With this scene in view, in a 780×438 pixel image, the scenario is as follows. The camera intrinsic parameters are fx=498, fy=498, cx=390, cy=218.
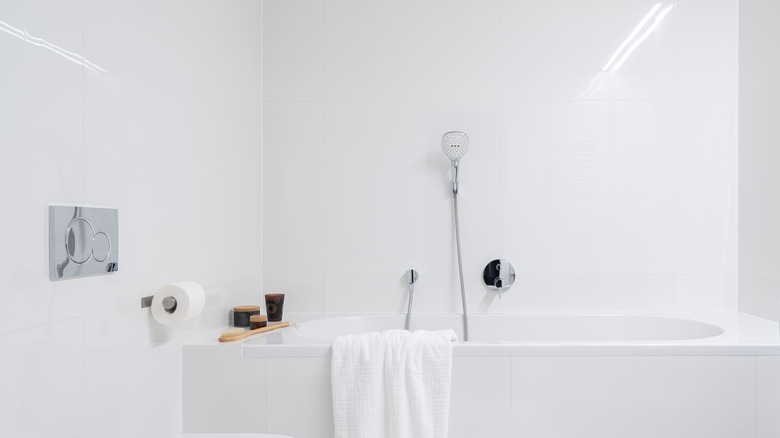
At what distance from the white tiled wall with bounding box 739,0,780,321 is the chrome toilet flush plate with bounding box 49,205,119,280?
2.27 m

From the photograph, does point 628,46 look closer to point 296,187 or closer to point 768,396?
point 768,396

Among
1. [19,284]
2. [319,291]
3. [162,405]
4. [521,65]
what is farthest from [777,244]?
[19,284]

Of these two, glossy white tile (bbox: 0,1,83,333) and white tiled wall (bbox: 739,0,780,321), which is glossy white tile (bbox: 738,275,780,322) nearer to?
white tiled wall (bbox: 739,0,780,321)

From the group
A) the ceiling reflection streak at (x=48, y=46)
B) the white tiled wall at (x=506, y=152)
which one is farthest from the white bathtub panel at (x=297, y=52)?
the ceiling reflection streak at (x=48, y=46)

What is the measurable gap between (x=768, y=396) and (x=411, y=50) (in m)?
1.80

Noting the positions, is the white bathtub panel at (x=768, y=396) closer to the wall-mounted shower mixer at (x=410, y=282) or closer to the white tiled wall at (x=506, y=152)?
the white tiled wall at (x=506, y=152)

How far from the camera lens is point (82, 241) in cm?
105

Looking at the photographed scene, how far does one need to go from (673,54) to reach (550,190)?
81 cm

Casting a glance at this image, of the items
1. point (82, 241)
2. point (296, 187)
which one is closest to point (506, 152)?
point (296, 187)

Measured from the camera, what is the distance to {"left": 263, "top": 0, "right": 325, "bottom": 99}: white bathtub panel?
222 cm

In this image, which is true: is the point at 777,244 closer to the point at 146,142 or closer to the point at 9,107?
the point at 146,142

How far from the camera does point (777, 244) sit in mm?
1925

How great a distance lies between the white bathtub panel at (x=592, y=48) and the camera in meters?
2.20

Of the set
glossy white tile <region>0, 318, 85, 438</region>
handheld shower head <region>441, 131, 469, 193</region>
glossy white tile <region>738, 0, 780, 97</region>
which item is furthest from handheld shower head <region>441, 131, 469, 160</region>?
glossy white tile <region>0, 318, 85, 438</region>
